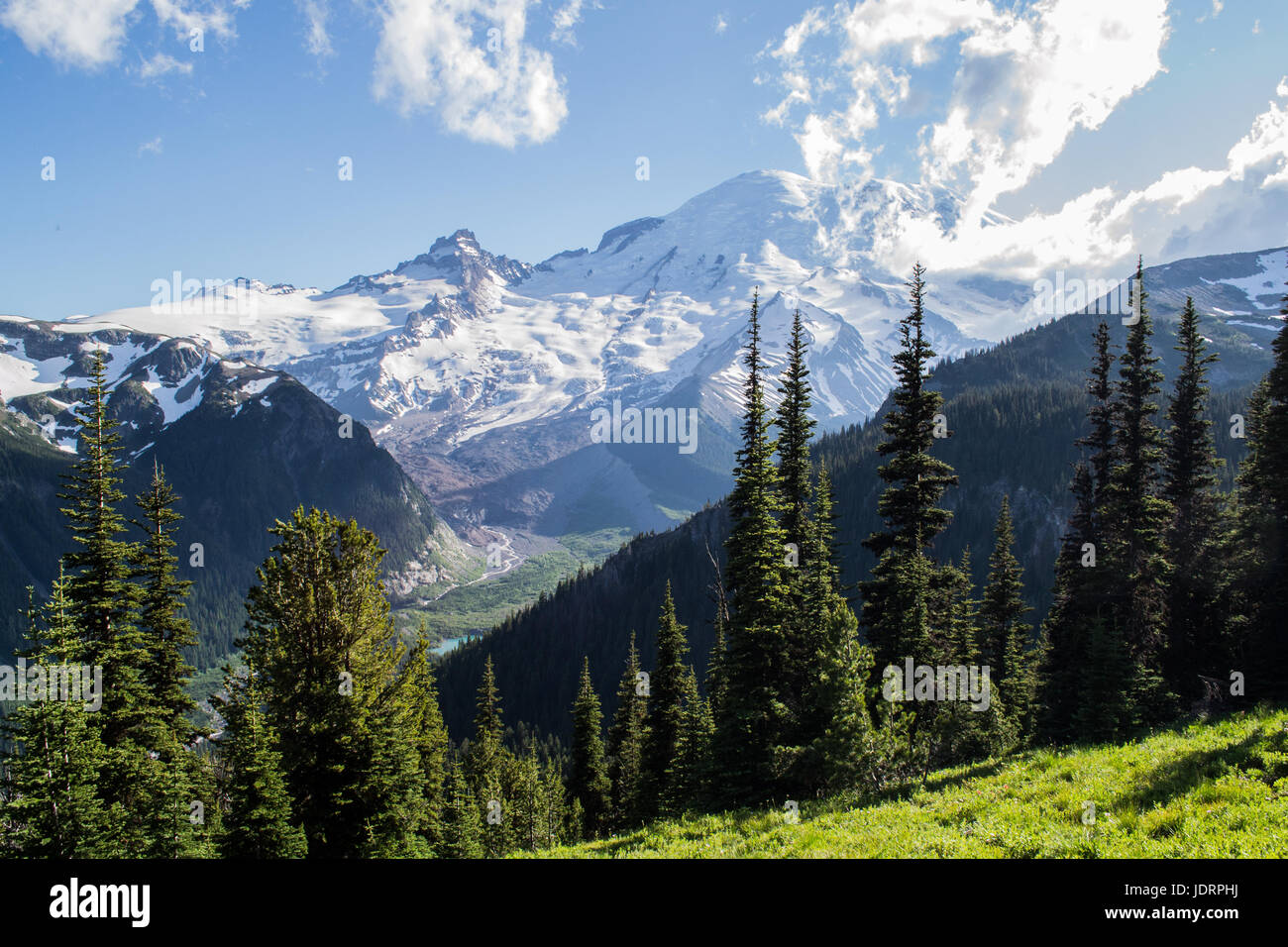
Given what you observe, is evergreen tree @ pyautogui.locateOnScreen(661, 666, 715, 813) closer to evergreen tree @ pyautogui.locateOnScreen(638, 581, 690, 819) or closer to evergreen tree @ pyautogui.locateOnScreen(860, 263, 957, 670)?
evergreen tree @ pyautogui.locateOnScreen(638, 581, 690, 819)

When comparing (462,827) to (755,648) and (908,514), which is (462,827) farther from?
(908,514)

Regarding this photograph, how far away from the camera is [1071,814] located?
12711 mm

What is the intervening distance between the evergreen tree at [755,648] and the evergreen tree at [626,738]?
30.0 metres

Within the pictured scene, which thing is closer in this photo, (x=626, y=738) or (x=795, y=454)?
(x=795, y=454)

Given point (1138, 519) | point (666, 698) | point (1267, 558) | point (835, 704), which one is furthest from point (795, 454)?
point (666, 698)

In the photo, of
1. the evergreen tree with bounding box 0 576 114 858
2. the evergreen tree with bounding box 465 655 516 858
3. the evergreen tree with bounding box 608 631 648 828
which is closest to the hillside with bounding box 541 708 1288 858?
the evergreen tree with bounding box 0 576 114 858

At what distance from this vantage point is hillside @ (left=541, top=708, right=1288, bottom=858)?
404 inches

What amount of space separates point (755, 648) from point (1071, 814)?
→ 50.7 ft

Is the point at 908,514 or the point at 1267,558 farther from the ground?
the point at 908,514

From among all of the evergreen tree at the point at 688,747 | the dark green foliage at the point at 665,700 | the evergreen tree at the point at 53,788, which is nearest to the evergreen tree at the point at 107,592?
the evergreen tree at the point at 53,788

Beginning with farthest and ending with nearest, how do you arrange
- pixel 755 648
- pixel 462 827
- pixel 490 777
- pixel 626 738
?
pixel 626 738
pixel 490 777
pixel 462 827
pixel 755 648
